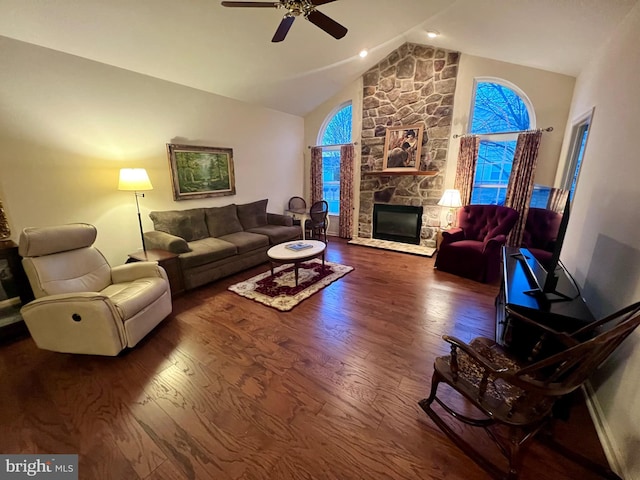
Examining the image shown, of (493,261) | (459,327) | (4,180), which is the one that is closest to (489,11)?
(493,261)

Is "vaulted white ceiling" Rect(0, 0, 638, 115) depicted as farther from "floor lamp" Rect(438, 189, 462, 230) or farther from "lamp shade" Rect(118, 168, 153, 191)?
"floor lamp" Rect(438, 189, 462, 230)

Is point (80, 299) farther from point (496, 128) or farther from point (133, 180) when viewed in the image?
point (496, 128)

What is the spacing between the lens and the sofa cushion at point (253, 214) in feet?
14.9

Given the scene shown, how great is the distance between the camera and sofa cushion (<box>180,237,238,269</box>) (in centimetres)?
317

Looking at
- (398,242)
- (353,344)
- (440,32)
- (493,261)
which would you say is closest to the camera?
(353,344)

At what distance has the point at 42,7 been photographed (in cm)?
216

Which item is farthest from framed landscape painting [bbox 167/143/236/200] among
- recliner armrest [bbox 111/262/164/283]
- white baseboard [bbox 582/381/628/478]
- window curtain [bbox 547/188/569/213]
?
white baseboard [bbox 582/381/628/478]

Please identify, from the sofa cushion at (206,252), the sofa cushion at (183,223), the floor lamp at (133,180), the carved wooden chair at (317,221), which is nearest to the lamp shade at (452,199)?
the carved wooden chair at (317,221)

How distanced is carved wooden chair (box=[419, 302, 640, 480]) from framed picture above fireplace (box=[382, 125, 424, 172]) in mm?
3814

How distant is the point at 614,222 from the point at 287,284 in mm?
3057

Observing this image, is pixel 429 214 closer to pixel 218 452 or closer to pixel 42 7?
pixel 218 452

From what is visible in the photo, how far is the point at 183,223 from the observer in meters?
3.67

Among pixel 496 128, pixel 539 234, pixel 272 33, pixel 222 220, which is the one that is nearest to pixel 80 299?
pixel 222 220

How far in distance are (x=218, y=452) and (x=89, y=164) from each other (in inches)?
130
